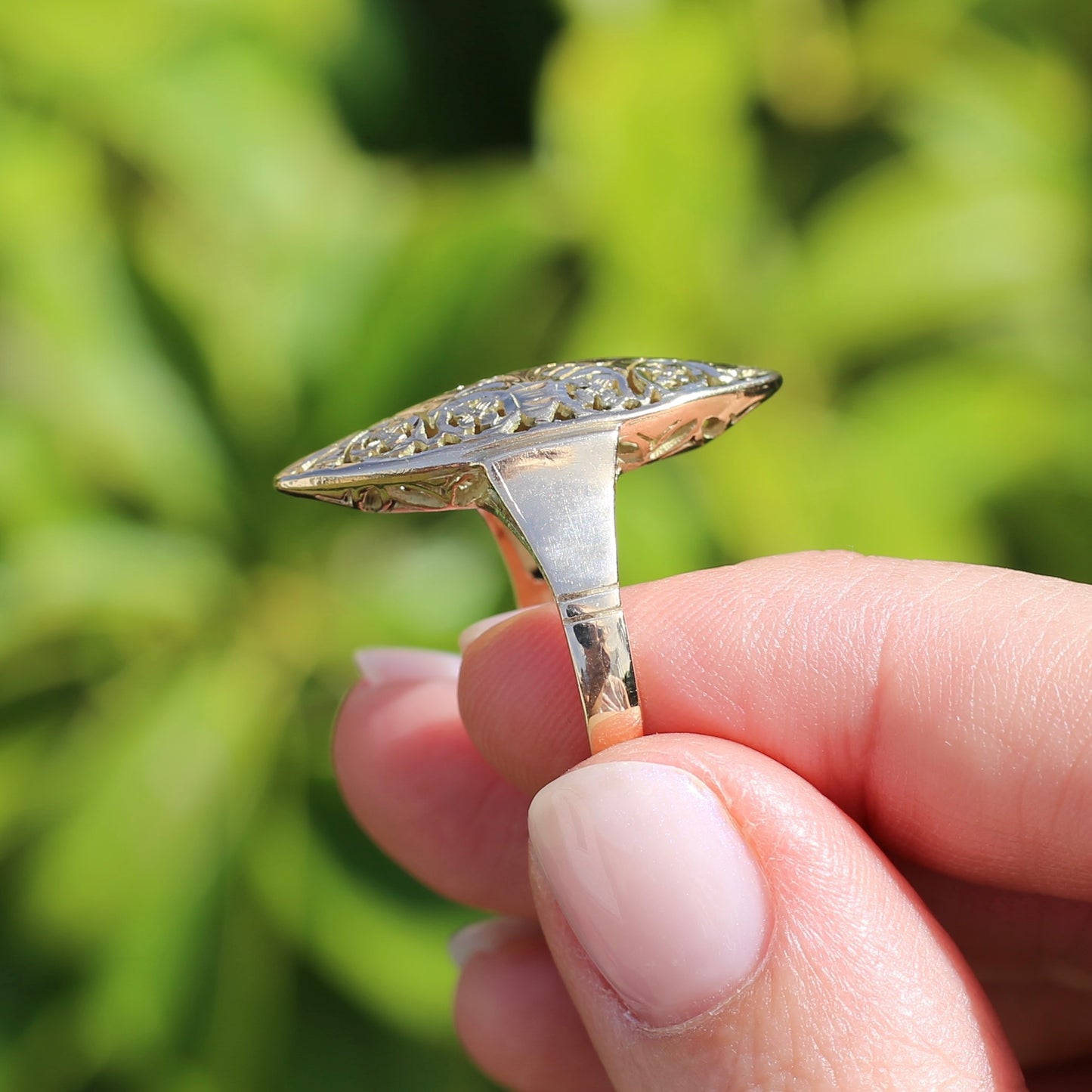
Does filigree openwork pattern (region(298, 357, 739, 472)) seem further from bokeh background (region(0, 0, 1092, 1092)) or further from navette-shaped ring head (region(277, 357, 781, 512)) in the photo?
bokeh background (region(0, 0, 1092, 1092))

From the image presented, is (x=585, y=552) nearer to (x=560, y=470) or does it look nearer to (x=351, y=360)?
(x=560, y=470)

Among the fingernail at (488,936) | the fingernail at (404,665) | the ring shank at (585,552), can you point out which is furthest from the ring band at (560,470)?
the fingernail at (488,936)

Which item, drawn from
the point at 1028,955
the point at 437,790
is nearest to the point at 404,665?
the point at 437,790

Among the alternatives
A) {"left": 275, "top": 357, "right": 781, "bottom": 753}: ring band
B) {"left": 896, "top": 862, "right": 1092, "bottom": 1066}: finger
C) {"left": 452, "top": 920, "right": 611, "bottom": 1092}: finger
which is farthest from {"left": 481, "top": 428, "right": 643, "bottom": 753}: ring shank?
{"left": 452, "top": 920, "right": 611, "bottom": 1092}: finger

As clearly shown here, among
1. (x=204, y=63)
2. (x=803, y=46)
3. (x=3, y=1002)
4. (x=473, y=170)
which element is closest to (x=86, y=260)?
(x=204, y=63)

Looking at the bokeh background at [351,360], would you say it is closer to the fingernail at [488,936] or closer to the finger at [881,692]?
the fingernail at [488,936]
